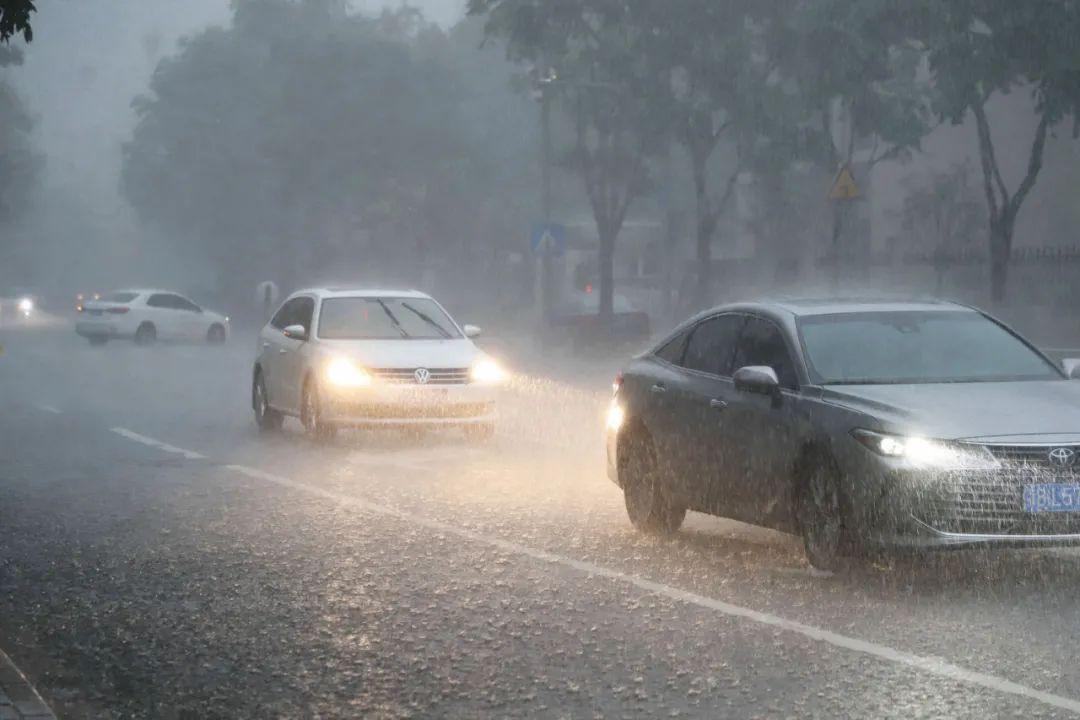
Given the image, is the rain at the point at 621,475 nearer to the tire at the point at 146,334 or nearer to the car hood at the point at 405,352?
the car hood at the point at 405,352

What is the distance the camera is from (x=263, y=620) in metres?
8.51

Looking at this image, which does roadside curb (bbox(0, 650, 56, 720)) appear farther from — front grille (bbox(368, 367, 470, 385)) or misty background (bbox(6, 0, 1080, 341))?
misty background (bbox(6, 0, 1080, 341))

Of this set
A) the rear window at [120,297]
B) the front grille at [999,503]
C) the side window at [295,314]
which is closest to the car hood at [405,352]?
the side window at [295,314]

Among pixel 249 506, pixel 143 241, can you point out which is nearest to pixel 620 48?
pixel 249 506

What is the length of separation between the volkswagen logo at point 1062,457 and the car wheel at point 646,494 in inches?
113

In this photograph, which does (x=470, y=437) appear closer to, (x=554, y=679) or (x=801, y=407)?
(x=801, y=407)

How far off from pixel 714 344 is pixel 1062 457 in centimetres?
287

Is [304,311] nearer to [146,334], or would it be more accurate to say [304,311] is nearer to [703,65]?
[703,65]

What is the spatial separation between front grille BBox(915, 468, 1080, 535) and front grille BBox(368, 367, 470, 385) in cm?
988

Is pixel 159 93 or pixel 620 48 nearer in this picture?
pixel 620 48

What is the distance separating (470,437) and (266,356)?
3117mm

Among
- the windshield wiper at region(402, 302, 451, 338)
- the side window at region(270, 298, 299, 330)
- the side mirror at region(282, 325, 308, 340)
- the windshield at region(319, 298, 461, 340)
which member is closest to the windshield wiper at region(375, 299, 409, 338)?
the windshield at region(319, 298, 461, 340)

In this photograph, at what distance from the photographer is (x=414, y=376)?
18.0 metres

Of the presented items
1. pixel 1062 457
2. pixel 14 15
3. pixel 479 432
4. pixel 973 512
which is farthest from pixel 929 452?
pixel 479 432
